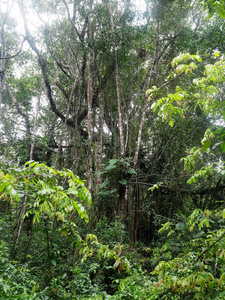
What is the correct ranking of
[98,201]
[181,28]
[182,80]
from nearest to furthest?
1. [98,201]
2. [181,28]
3. [182,80]

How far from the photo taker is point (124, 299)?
205 cm

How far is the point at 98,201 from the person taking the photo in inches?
199

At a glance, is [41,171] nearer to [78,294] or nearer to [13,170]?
[13,170]

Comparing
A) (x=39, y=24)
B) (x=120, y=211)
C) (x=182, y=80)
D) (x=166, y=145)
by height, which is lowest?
(x=120, y=211)

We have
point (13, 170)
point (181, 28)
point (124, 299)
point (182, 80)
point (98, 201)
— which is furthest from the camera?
point (182, 80)

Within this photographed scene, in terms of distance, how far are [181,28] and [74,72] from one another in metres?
3.30

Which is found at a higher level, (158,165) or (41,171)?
(158,165)

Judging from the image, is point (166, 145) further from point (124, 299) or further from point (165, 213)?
point (124, 299)

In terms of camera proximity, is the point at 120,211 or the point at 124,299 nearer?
the point at 124,299

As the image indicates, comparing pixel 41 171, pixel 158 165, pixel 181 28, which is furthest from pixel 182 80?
pixel 41 171

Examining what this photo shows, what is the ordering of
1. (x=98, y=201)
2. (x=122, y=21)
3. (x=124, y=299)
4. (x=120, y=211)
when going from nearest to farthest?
(x=124, y=299), (x=120, y=211), (x=98, y=201), (x=122, y=21)

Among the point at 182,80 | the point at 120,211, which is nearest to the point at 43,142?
the point at 120,211

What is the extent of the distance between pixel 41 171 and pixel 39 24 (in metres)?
6.16

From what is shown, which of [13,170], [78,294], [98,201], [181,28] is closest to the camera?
[13,170]
